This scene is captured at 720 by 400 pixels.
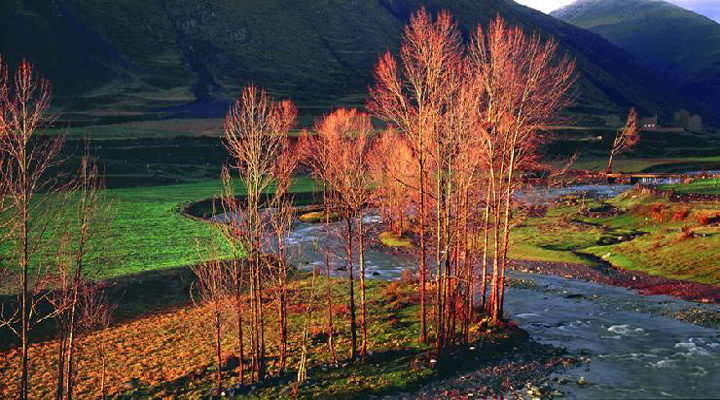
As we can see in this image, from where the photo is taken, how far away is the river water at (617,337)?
2930cm

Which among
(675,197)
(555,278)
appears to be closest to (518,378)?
(555,278)

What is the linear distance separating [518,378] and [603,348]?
768 centimetres

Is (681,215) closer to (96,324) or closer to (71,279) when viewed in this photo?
(96,324)

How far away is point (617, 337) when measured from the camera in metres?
37.0

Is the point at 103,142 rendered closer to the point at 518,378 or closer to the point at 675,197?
the point at 675,197

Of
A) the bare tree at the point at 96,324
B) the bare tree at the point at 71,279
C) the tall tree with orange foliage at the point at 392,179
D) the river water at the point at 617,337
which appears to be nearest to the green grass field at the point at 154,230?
the bare tree at the point at 71,279

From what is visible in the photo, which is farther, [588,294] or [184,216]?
[184,216]

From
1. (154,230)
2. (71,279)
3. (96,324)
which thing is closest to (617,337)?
(96,324)

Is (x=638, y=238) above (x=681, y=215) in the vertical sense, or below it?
below

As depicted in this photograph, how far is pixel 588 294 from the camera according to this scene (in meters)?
48.1

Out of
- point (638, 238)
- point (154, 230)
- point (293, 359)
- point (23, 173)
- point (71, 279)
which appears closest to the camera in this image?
point (23, 173)

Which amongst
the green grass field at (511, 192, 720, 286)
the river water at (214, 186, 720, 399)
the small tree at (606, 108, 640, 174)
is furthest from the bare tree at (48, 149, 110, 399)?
the small tree at (606, 108, 640, 174)

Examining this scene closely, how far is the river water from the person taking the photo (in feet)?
96.1

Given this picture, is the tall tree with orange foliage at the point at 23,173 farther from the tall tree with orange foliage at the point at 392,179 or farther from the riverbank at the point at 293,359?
the tall tree with orange foliage at the point at 392,179
